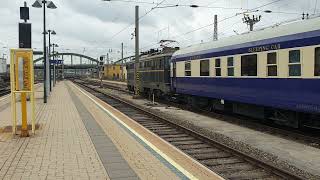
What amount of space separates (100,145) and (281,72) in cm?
567

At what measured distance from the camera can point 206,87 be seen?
18859 mm

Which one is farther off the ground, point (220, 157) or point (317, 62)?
point (317, 62)

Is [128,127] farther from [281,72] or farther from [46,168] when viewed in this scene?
[46,168]

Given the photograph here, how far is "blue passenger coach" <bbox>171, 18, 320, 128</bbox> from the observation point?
1152 cm

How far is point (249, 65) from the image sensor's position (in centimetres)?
1477

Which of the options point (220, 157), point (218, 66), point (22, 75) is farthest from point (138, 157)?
point (218, 66)

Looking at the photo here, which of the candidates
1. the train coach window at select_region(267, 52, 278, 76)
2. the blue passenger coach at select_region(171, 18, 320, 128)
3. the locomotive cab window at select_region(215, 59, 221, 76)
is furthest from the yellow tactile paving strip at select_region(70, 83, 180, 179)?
the locomotive cab window at select_region(215, 59, 221, 76)

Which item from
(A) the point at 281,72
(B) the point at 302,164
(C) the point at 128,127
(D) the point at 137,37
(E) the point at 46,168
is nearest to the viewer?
(E) the point at 46,168

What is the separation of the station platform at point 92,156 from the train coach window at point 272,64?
13.3 ft

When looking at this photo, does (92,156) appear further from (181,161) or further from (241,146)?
(241,146)

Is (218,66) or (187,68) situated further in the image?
(187,68)

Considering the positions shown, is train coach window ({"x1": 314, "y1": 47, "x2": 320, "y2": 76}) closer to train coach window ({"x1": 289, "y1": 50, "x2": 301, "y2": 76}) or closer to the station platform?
train coach window ({"x1": 289, "y1": 50, "x2": 301, "y2": 76})

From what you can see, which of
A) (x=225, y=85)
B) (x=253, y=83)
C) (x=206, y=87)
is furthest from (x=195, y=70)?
(x=253, y=83)

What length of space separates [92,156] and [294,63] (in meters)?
6.20
